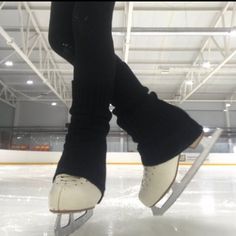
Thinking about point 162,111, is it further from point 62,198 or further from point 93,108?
point 62,198

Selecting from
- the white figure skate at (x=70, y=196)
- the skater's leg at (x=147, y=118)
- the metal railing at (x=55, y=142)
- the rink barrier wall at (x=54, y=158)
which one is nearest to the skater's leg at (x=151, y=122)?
the skater's leg at (x=147, y=118)

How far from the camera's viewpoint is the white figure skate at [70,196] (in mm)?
417

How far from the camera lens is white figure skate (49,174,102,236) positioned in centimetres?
42

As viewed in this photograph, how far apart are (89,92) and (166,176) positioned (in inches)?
8.4

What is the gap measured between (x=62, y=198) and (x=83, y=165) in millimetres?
72

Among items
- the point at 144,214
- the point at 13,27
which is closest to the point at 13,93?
the point at 13,27

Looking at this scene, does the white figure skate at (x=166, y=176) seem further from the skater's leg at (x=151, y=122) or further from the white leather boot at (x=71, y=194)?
the white leather boot at (x=71, y=194)

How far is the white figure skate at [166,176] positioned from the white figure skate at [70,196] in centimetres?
11

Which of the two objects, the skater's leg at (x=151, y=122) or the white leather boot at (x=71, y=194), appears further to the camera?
the skater's leg at (x=151, y=122)

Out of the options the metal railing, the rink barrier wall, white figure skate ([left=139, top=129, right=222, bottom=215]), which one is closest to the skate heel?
white figure skate ([left=139, top=129, right=222, bottom=215])

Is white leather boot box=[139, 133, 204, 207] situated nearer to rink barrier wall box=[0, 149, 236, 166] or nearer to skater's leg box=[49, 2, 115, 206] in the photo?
skater's leg box=[49, 2, 115, 206]

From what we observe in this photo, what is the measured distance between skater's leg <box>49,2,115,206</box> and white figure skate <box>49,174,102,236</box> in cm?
1

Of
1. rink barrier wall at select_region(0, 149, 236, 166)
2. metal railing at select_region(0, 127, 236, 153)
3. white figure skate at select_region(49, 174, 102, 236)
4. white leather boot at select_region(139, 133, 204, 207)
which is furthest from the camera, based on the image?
metal railing at select_region(0, 127, 236, 153)

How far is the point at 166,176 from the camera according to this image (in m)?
0.53
